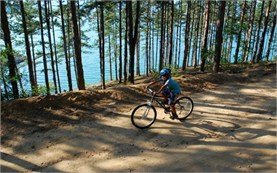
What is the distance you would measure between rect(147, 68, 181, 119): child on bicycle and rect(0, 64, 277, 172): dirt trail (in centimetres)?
66

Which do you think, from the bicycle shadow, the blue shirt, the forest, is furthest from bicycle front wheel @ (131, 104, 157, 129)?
the forest

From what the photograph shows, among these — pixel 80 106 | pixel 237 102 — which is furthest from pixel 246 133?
pixel 80 106

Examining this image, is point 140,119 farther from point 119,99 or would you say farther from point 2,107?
point 2,107

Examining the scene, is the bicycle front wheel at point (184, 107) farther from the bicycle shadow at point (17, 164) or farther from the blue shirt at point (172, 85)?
the bicycle shadow at point (17, 164)

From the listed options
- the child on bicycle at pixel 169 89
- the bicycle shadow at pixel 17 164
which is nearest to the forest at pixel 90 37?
the bicycle shadow at pixel 17 164

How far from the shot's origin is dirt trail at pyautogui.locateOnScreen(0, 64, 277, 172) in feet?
25.4

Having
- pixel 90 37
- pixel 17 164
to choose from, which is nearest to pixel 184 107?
pixel 17 164

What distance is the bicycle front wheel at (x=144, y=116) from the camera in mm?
9859

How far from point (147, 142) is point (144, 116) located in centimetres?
124

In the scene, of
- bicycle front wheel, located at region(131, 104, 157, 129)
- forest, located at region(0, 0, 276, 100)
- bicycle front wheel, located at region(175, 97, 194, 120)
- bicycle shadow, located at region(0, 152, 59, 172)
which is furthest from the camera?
forest, located at region(0, 0, 276, 100)

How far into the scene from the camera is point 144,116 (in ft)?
32.8

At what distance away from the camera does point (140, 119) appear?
32.9ft

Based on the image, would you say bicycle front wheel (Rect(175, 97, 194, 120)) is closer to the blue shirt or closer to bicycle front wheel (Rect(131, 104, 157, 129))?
the blue shirt

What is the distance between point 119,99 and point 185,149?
14.4ft
